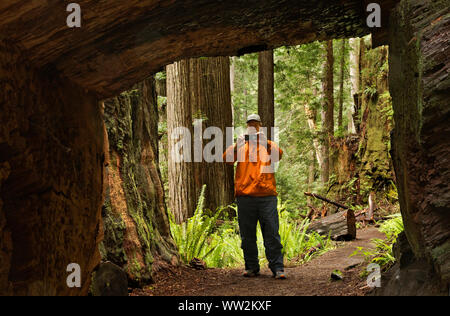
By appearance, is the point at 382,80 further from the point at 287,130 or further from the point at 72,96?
the point at 72,96

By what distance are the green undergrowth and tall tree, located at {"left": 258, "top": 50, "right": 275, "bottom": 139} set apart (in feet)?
9.40

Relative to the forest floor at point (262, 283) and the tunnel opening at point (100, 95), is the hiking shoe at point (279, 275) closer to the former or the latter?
the forest floor at point (262, 283)

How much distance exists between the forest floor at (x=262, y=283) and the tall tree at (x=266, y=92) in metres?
4.87

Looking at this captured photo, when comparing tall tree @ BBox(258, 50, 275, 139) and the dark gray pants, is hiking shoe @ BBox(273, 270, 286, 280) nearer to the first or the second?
the dark gray pants

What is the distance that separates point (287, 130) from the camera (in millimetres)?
22453

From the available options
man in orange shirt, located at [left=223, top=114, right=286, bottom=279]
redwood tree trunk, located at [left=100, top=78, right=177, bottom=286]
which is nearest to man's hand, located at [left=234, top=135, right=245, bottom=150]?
man in orange shirt, located at [left=223, top=114, right=286, bottom=279]

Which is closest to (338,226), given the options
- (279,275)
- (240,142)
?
(279,275)

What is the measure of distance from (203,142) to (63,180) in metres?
5.68

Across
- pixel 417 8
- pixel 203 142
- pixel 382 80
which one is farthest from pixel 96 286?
pixel 382 80

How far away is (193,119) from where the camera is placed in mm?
8781

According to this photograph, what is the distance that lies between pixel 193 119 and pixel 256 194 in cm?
334

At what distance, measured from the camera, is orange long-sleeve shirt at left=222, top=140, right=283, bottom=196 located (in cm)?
601

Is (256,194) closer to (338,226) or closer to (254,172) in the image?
(254,172)

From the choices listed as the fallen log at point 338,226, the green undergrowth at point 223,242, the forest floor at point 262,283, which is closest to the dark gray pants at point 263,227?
the forest floor at point 262,283
